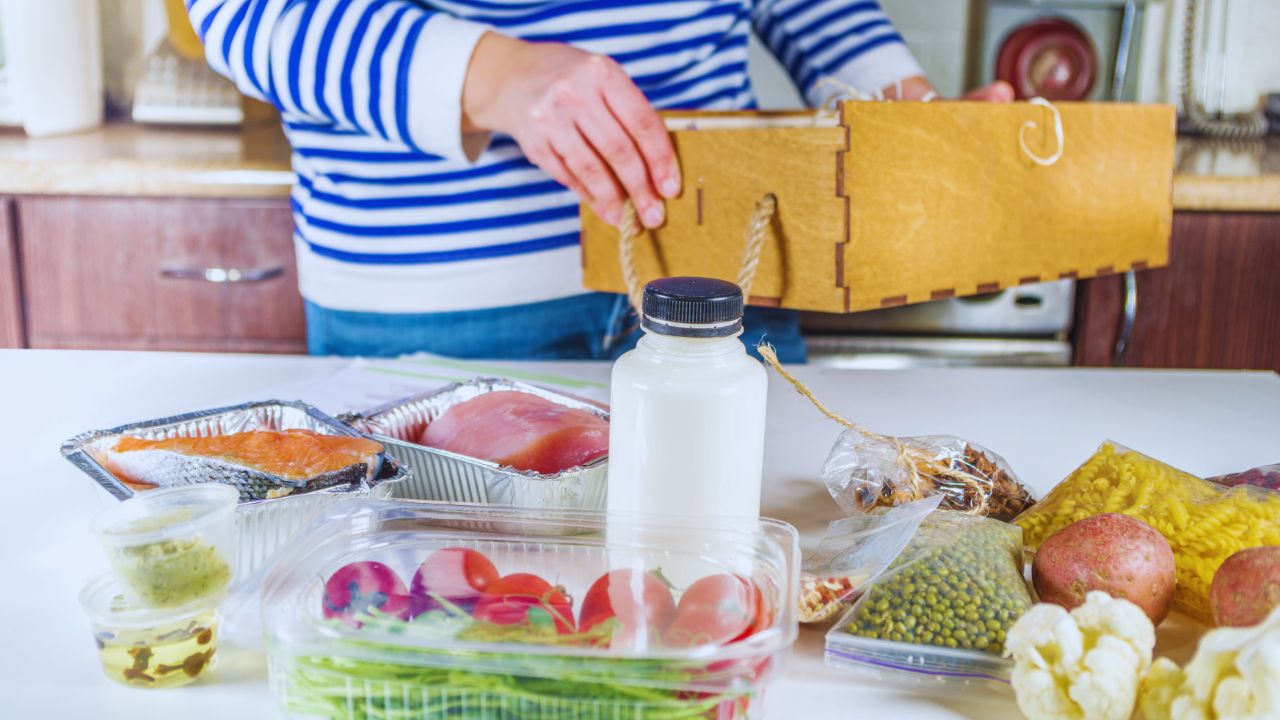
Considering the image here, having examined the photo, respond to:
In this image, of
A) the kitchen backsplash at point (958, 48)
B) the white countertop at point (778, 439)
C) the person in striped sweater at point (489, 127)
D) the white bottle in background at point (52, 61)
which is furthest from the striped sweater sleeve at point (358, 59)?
the kitchen backsplash at point (958, 48)

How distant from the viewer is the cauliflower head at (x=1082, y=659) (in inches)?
19.0

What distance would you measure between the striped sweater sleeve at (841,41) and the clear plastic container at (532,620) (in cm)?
94

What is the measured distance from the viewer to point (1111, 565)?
1.86ft

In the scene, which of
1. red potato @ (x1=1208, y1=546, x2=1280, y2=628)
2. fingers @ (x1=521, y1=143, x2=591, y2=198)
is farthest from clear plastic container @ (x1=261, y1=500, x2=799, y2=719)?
fingers @ (x1=521, y1=143, x2=591, y2=198)

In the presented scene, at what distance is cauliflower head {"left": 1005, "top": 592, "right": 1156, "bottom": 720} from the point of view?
0.48m

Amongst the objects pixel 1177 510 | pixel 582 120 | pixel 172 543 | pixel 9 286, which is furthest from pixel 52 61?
pixel 1177 510

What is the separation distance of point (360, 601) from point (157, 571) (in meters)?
0.11

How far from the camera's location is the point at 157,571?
530 millimetres

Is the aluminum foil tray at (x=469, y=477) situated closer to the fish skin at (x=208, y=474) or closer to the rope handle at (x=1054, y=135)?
the fish skin at (x=208, y=474)

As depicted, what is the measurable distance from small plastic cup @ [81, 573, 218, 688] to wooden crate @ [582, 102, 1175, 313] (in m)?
0.48

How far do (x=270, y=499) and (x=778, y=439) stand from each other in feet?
1.44

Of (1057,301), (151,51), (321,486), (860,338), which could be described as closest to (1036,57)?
(1057,301)

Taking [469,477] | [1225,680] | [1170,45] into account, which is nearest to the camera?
[1225,680]

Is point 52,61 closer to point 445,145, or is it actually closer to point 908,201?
point 445,145
